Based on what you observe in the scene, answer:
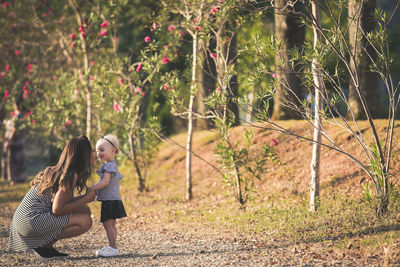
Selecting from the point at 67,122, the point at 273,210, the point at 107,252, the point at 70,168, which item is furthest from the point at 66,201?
the point at 67,122

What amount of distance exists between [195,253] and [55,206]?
1799 millimetres

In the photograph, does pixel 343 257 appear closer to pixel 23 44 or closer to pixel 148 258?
pixel 148 258

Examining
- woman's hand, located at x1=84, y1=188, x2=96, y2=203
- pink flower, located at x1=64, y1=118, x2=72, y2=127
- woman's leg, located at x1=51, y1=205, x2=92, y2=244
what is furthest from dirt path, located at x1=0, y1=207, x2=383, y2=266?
pink flower, located at x1=64, y1=118, x2=72, y2=127

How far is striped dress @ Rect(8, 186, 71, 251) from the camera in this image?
5.55 metres

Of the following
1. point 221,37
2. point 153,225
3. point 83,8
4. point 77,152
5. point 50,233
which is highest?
point 83,8

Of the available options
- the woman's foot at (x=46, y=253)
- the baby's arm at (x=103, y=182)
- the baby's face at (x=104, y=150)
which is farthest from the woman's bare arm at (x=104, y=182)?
the woman's foot at (x=46, y=253)

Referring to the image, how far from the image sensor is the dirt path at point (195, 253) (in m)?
5.35

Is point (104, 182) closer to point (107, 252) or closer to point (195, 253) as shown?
point (107, 252)

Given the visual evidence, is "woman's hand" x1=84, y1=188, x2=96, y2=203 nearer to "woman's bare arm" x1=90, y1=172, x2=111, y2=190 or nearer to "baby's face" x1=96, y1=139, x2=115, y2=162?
"woman's bare arm" x1=90, y1=172, x2=111, y2=190

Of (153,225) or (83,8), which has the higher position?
(83,8)

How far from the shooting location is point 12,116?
1467cm

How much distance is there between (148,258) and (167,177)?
23.9ft

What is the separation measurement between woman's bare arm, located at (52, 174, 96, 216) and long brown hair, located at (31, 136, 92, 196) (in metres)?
0.07

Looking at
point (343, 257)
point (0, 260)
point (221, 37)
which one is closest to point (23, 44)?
point (221, 37)
